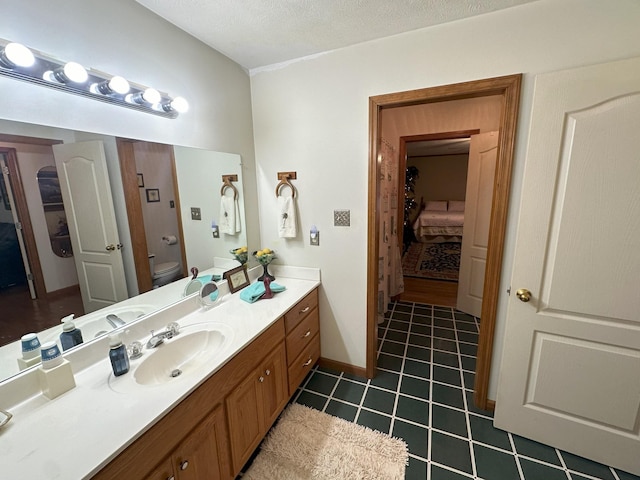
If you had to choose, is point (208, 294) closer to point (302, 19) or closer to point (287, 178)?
point (287, 178)

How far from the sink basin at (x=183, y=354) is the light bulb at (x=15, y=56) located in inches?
46.1

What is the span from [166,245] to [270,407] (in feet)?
3.68

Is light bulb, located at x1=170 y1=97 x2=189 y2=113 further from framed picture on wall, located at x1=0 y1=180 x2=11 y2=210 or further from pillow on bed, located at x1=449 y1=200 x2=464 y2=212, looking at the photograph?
pillow on bed, located at x1=449 y1=200 x2=464 y2=212

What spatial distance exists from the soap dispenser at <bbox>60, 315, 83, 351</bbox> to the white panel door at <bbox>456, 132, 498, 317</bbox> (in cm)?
313

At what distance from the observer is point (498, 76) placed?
4.74ft

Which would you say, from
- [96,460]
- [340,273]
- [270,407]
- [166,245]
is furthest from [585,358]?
[166,245]

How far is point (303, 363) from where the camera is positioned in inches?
76.7

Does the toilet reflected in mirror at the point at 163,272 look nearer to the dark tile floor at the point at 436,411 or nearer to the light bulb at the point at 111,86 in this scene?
the light bulb at the point at 111,86

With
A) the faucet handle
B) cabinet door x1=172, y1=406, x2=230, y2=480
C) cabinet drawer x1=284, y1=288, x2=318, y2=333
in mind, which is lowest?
cabinet door x1=172, y1=406, x2=230, y2=480

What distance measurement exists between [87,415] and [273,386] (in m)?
0.90

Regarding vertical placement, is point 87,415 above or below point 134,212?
below

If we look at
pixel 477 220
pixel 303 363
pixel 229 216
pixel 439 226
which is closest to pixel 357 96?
pixel 229 216

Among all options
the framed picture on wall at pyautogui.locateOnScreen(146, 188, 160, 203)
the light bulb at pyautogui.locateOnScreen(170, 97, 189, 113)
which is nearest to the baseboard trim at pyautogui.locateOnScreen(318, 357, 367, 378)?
the framed picture on wall at pyautogui.locateOnScreen(146, 188, 160, 203)

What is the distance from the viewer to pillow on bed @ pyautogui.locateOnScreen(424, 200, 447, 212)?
287 inches
